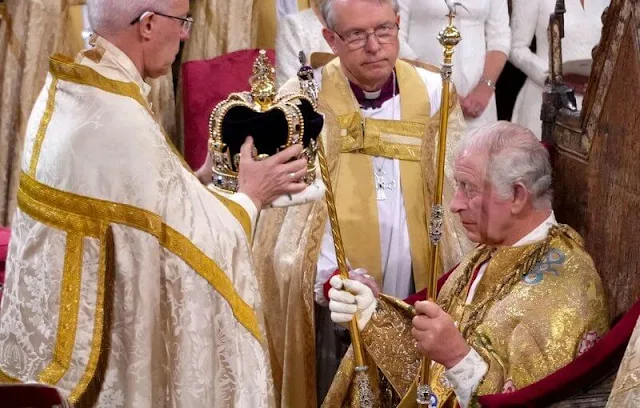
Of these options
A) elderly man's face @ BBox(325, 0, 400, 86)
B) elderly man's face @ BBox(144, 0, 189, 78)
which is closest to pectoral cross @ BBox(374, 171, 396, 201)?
elderly man's face @ BBox(325, 0, 400, 86)

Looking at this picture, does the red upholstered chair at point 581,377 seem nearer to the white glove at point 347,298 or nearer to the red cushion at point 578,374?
the red cushion at point 578,374

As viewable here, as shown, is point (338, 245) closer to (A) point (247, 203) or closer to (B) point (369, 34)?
(A) point (247, 203)

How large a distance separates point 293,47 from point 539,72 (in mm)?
1134

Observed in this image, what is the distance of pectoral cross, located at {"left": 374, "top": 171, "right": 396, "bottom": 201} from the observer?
438 centimetres

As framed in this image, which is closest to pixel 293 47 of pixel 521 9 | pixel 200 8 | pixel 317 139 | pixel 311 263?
pixel 200 8

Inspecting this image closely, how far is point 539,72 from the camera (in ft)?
18.8

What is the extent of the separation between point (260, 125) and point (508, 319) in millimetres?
848

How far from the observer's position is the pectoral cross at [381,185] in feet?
14.4

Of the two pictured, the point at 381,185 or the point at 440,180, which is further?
the point at 381,185

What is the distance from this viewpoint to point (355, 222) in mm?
4348

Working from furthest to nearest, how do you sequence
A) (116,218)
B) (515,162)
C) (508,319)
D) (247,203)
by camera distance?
(515,162), (508,319), (247,203), (116,218)

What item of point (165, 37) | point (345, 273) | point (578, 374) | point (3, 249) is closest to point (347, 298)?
point (345, 273)

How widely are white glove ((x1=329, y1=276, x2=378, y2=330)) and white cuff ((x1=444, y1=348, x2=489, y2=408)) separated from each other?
40 cm

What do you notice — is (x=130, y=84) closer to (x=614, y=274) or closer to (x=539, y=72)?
(x=614, y=274)
